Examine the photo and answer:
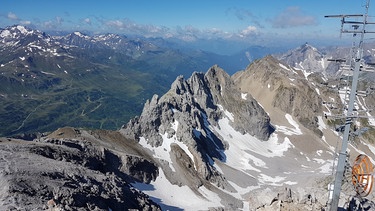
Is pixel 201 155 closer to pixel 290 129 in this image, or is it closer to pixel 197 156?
pixel 197 156

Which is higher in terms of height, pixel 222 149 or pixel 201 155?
pixel 222 149

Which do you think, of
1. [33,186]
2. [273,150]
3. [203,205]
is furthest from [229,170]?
[33,186]

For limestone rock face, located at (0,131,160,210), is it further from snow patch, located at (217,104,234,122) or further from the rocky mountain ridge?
snow patch, located at (217,104,234,122)

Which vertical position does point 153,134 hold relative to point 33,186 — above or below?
above

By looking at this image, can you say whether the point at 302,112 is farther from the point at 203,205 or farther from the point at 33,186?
the point at 33,186

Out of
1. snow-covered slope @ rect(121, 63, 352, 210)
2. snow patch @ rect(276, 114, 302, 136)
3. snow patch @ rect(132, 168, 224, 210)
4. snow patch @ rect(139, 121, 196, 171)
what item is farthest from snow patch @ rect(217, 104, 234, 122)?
snow patch @ rect(132, 168, 224, 210)

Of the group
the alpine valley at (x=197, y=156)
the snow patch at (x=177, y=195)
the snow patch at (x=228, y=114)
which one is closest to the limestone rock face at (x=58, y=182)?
the alpine valley at (x=197, y=156)

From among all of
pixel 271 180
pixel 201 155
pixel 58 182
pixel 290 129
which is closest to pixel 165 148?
pixel 201 155

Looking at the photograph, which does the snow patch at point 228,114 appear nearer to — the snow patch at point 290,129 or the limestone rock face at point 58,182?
the snow patch at point 290,129
